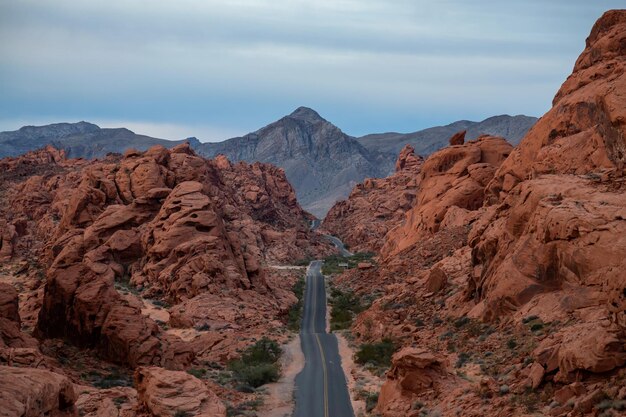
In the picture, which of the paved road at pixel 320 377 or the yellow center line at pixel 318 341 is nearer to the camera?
the paved road at pixel 320 377

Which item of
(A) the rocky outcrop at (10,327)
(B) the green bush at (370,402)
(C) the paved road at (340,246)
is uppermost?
(A) the rocky outcrop at (10,327)

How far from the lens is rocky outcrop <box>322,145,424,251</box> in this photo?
142 meters

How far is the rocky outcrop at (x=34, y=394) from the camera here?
15422mm

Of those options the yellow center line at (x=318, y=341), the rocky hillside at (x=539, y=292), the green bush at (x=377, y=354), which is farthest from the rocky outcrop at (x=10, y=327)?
the green bush at (x=377, y=354)

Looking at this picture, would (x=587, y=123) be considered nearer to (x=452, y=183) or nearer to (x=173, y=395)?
(x=452, y=183)

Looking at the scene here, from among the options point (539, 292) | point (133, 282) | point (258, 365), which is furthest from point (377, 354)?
point (133, 282)

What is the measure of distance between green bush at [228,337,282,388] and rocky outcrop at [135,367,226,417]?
13322 mm

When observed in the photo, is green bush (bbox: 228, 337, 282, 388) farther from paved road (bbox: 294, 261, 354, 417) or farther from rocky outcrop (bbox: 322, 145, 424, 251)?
rocky outcrop (bbox: 322, 145, 424, 251)

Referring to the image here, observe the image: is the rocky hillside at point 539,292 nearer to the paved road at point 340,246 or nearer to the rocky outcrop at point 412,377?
the rocky outcrop at point 412,377

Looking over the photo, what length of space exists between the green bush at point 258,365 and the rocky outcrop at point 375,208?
278 feet

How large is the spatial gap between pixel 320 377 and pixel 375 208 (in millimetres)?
116409

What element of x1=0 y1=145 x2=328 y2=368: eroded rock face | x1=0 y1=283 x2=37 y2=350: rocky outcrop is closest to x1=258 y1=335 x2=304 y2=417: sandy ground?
x1=0 y1=145 x2=328 y2=368: eroded rock face

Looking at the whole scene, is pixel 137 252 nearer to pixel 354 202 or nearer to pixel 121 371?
pixel 121 371

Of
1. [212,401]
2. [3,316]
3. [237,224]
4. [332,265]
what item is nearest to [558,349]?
[212,401]
